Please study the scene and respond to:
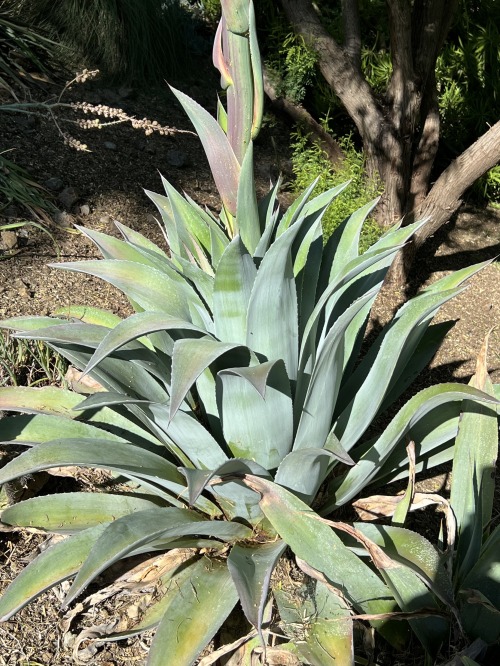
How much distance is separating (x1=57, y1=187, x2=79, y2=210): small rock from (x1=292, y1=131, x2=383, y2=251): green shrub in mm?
1181

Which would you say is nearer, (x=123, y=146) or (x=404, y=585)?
(x=404, y=585)

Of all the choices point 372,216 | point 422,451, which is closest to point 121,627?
point 422,451

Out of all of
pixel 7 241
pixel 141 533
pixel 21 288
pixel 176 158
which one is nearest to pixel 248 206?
pixel 141 533

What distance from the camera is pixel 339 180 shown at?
12.1ft

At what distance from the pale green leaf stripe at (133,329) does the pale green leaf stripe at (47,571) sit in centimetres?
52

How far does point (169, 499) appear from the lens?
200 centimetres

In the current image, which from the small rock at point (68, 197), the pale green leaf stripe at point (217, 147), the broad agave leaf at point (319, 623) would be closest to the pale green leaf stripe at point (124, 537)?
the broad agave leaf at point (319, 623)

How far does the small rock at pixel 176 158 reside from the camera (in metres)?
4.11

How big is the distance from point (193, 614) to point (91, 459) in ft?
1.47

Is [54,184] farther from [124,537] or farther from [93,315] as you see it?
[124,537]

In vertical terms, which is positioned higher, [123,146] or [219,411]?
[123,146]

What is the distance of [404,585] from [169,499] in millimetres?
680

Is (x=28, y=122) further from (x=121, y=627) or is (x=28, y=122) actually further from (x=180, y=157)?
(x=121, y=627)

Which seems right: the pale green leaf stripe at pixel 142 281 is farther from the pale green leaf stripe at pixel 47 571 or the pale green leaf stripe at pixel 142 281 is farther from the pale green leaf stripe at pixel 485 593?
the pale green leaf stripe at pixel 485 593
